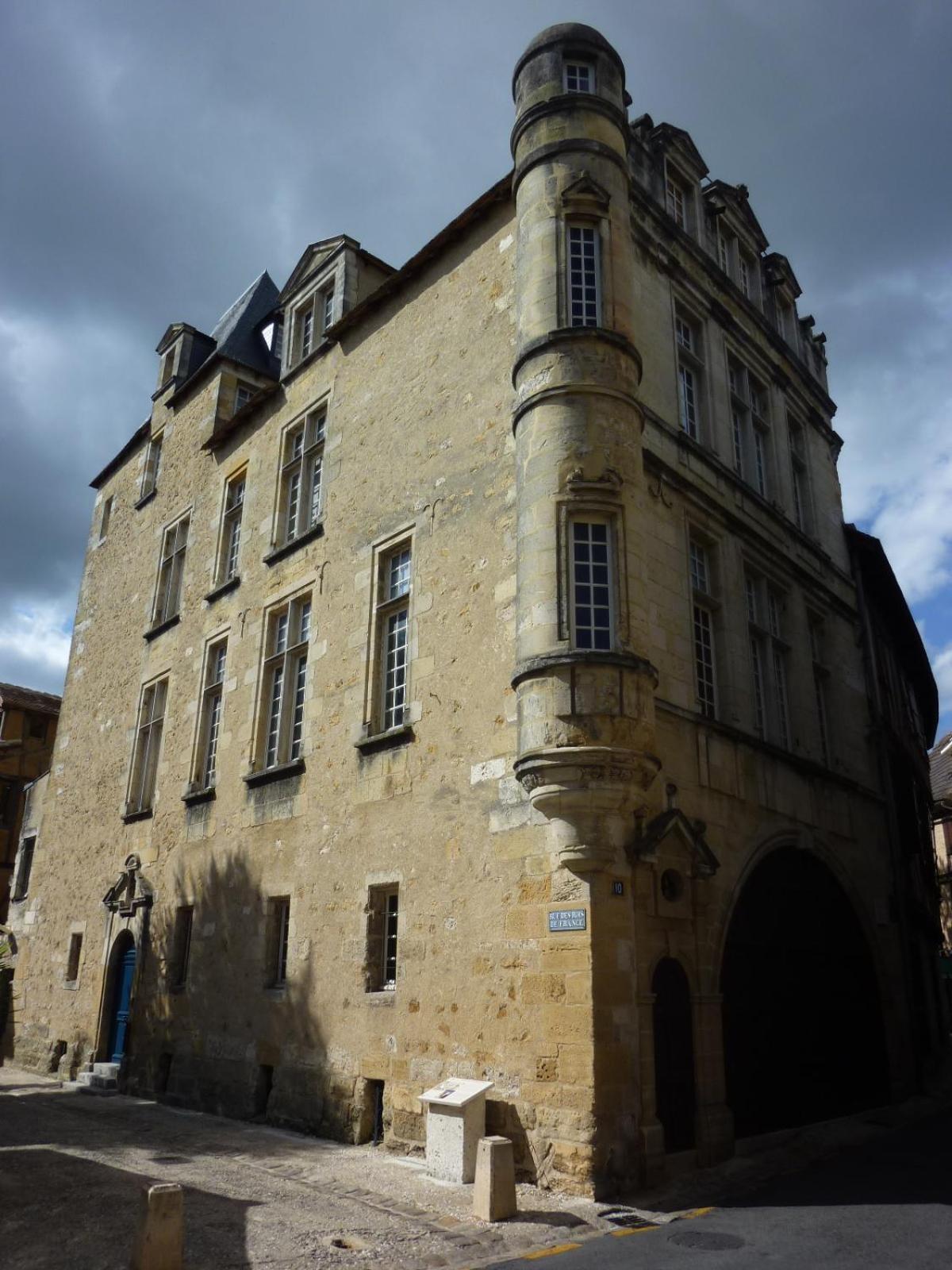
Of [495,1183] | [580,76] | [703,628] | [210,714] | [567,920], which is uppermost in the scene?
[580,76]

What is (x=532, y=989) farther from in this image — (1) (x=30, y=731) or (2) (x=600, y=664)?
(1) (x=30, y=731)

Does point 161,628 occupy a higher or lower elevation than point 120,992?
higher

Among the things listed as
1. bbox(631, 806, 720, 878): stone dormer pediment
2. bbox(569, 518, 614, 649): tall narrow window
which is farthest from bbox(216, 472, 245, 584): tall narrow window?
bbox(631, 806, 720, 878): stone dormer pediment

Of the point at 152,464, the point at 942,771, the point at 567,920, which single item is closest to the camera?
the point at 567,920

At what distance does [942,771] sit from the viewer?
116 feet

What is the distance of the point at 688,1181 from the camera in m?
8.02

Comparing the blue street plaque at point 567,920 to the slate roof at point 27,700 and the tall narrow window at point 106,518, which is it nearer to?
the tall narrow window at point 106,518

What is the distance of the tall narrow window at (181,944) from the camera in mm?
13789

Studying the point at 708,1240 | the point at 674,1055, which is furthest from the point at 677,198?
the point at 708,1240

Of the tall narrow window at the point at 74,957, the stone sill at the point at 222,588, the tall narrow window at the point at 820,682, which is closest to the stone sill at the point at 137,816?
the tall narrow window at the point at 74,957

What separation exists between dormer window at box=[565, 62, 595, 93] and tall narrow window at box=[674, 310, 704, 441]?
290cm

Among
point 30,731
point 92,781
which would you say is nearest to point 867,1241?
point 92,781

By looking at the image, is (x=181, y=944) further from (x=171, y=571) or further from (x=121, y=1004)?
(x=171, y=571)

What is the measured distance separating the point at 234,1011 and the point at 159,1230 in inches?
291
